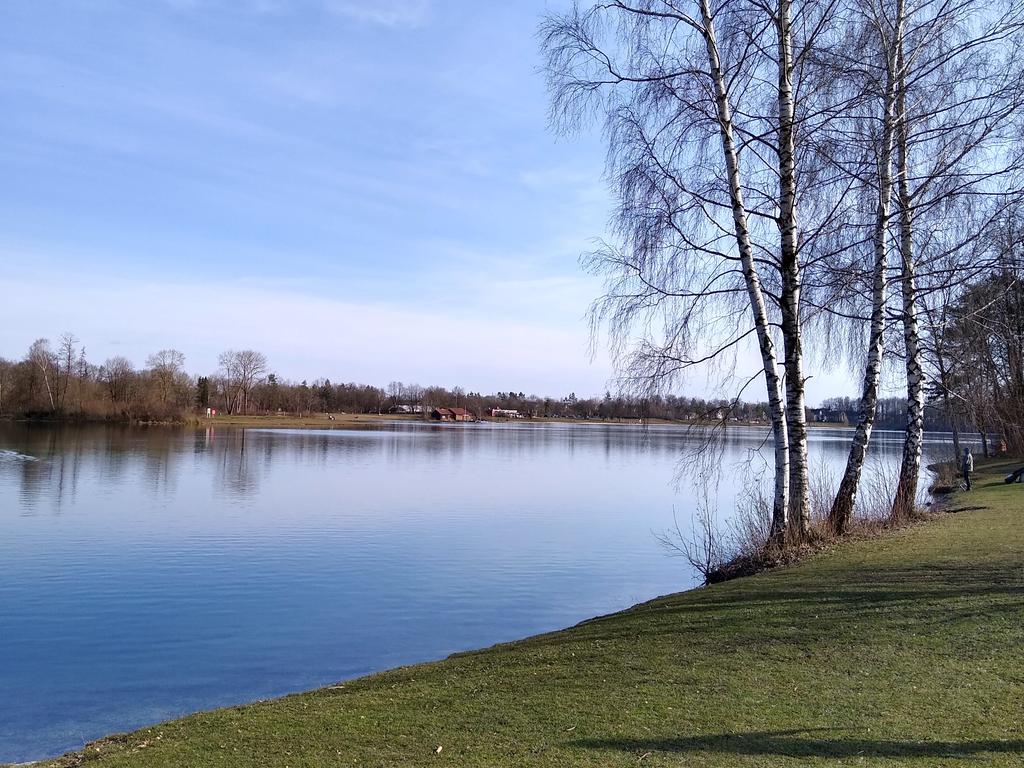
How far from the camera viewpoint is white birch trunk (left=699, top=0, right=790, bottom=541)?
1257 cm

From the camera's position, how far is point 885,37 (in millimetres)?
14117

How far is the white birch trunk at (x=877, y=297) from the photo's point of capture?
13.8 meters

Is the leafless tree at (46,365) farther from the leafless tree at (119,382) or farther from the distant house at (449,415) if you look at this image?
the distant house at (449,415)

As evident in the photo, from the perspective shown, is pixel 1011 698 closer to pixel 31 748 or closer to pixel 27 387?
pixel 31 748

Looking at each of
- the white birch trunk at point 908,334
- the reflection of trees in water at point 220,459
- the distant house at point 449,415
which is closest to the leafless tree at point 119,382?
the reflection of trees in water at point 220,459

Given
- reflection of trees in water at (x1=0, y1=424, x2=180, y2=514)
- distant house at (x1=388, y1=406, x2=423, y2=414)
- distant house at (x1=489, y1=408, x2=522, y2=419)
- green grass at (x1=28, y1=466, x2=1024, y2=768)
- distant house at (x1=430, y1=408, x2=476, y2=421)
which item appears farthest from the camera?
distant house at (x1=489, y1=408, x2=522, y2=419)

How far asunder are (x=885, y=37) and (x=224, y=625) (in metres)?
15.4

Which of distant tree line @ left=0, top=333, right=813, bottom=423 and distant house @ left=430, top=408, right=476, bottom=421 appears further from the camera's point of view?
distant house @ left=430, top=408, right=476, bottom=421

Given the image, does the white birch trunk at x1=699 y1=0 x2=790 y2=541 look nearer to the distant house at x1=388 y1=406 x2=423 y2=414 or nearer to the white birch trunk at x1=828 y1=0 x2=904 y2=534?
the white birch trunk at x1=828 y1=0 x2=904 y2=534

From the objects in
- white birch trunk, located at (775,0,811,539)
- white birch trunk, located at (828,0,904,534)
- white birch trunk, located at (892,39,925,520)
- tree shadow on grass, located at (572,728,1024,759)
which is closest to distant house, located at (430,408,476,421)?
white birch trunk, located at (892,39,925,520)

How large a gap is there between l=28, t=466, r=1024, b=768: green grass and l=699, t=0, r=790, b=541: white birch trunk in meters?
3.33

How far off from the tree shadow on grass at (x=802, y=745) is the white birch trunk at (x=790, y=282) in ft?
27.0

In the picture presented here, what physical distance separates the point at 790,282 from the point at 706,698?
873 cm

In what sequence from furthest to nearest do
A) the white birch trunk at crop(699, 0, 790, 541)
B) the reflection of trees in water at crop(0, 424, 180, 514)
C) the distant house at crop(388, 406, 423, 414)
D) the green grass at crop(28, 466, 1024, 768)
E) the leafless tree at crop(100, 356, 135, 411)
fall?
the distant house at crop(388, 406, 423, 414) → the leafless tree at crop(100, 356, 135, 411) → the reflection of trees in water at crop(0, 424, 180, 514) → the white birch trunk at crop(699, 0, 790, 541) → the green grass at crop(28, 466, 1024, 768)
